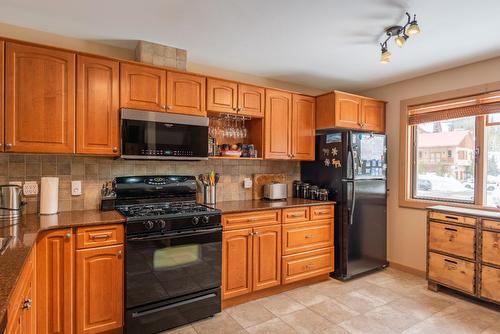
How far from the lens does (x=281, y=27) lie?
2.40 metres

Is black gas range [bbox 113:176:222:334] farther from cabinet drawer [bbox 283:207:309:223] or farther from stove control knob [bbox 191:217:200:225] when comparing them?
cabinet drawer [bbox 283:207:309:223]

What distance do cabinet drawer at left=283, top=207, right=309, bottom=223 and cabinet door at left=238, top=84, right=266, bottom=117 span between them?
110 cm

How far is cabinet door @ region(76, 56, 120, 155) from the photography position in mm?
2346

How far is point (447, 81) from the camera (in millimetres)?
3363

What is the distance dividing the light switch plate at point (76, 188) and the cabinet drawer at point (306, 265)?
81.5 inches

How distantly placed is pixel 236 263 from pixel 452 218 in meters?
2.26

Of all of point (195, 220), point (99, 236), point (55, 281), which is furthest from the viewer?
A: point (195, 220)

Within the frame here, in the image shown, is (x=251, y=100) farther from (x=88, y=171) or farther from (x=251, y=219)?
(x=88, y=171)

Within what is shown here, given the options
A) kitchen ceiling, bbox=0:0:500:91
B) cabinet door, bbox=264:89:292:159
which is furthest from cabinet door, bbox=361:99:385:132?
cabinet door, bbox=264:89:292:159

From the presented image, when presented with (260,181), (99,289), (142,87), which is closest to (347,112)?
(260,181)

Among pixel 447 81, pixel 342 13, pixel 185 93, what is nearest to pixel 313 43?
pixel 342 13

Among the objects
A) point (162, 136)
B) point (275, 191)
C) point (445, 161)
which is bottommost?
point (275, 191)

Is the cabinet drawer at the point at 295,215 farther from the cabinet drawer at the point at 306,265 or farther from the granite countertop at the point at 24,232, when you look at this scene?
the granite countertop at the point at 24,232

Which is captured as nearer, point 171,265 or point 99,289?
point 99,289
